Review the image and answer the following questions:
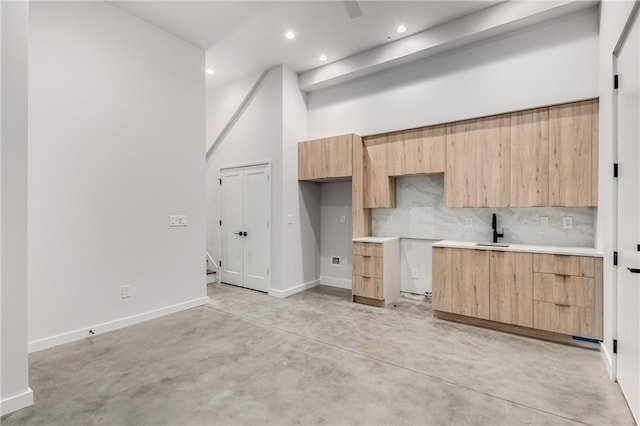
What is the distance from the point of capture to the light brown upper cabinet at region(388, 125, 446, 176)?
4023 millimetres

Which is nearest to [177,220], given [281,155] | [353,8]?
[281,155]

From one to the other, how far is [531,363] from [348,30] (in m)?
4.23

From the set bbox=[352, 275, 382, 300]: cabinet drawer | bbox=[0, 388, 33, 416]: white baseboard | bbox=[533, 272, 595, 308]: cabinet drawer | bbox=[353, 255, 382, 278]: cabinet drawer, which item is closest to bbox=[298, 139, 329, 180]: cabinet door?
bbox=[353, 255, 382, 278]: cabinet drawer

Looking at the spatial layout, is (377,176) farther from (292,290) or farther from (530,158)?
(292,290)

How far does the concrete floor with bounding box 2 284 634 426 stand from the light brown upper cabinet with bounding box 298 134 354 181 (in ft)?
7.38

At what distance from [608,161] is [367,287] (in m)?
2.90

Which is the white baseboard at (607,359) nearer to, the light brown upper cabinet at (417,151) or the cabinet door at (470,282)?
the cabinet door at (470,282)

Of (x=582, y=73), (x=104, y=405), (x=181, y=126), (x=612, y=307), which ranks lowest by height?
(x=104, y=405)

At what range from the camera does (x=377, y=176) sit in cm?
457

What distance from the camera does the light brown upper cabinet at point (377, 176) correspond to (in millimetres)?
4500

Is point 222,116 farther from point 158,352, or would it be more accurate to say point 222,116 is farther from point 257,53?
point 158,352

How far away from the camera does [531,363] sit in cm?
263

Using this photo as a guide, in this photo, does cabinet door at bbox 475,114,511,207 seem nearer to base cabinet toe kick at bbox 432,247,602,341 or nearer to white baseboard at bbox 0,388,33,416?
base cabinet toe kick at bbox 432,247,602,341

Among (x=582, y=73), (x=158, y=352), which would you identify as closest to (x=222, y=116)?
(x=158, y=352)
